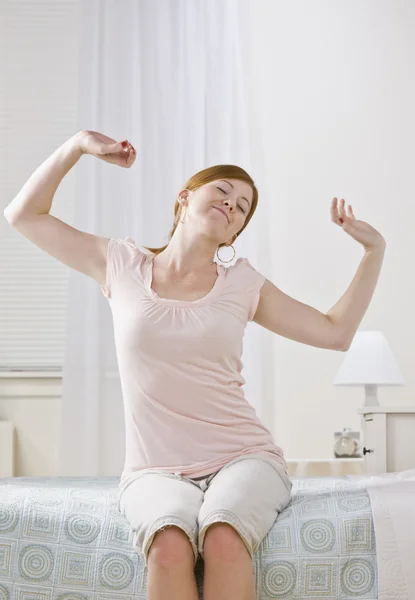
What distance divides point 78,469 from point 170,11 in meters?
1.87

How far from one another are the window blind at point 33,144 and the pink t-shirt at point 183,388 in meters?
1.88

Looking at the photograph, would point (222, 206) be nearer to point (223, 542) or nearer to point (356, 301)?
point (356, 301)

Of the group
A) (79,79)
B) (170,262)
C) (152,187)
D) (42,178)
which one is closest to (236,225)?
(170,262)

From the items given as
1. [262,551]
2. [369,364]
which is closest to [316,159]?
[369,364]

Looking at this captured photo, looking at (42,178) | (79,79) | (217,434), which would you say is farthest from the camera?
(79,79)

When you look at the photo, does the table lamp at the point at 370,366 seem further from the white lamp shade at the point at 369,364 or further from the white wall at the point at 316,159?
the white wall at the point at 316,159

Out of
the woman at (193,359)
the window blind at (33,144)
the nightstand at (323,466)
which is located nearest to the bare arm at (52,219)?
the woman at (193,359)

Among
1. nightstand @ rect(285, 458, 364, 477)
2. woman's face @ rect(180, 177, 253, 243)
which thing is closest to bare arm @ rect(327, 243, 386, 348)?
woman's face @ rect(180, 177, 253, 243)

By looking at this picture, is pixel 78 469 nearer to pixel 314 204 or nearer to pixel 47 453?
pixel 47 453

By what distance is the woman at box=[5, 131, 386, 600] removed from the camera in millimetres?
1329

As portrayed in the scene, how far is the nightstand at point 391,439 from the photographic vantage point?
2.06 metres

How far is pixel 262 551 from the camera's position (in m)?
1.42

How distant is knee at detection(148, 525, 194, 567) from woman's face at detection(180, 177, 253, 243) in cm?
69

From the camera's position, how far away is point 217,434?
1583 mm
